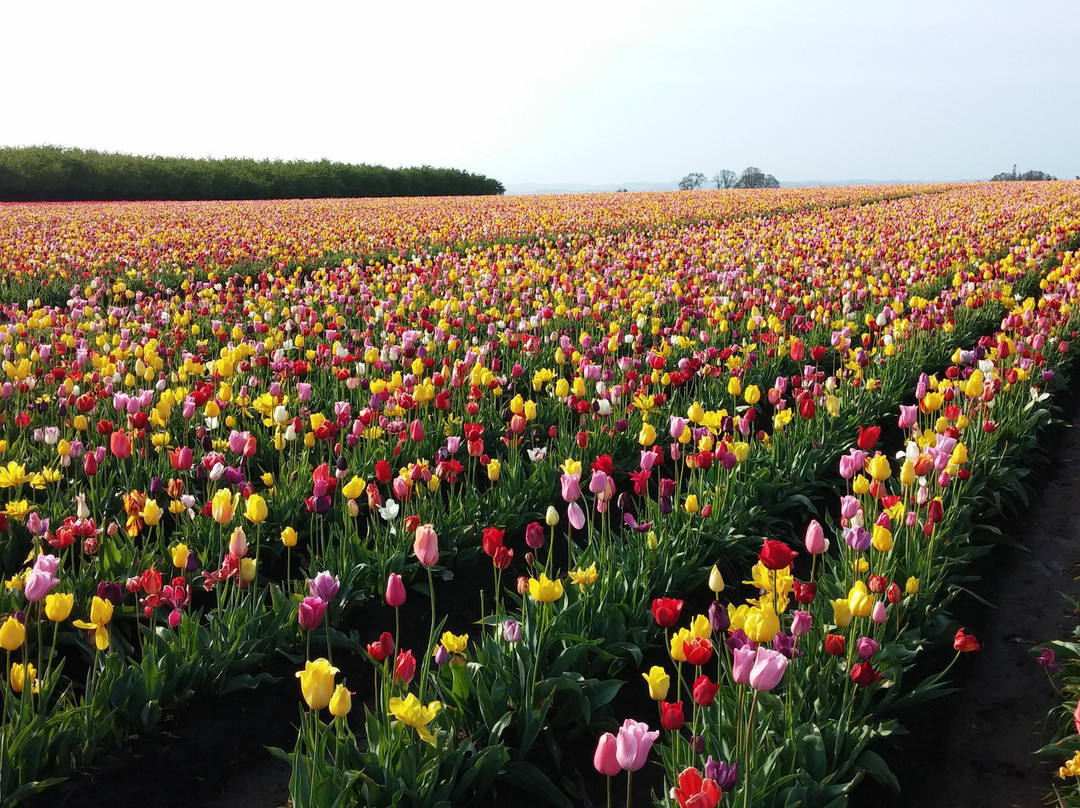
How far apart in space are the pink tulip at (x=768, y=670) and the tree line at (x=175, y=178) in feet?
126

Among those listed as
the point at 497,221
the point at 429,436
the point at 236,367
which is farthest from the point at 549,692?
the point at 497,221

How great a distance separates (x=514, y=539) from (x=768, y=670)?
2.70 meters

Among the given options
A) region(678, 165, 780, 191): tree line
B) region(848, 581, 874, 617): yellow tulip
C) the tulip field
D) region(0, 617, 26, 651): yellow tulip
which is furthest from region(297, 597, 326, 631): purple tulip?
region(678, 165, 780, 191): tree line

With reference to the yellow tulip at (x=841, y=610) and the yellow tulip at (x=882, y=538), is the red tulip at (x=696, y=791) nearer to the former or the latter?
the yellow tulip at (x=841, y=610)

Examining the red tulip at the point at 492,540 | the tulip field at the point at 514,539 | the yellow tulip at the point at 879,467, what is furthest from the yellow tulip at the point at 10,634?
the yellow tulip at the point at 879,467

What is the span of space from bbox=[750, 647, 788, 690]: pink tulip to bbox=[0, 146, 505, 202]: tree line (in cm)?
3832

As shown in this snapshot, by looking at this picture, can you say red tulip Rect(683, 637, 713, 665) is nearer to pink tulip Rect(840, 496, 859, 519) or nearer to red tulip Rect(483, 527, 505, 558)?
red tulip Rect(483, 527, 505, 558)

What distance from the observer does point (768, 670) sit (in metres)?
2.09

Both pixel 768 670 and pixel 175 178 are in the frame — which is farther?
pixel 175 178

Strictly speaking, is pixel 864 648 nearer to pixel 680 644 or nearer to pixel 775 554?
pixel 775 554

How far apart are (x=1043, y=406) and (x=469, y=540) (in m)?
4.44

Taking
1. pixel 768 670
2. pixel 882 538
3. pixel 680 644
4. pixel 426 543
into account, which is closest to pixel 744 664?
pixel 768 670

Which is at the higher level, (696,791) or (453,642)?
(696,791)

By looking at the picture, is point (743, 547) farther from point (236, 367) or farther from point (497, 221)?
point (497, 221)
